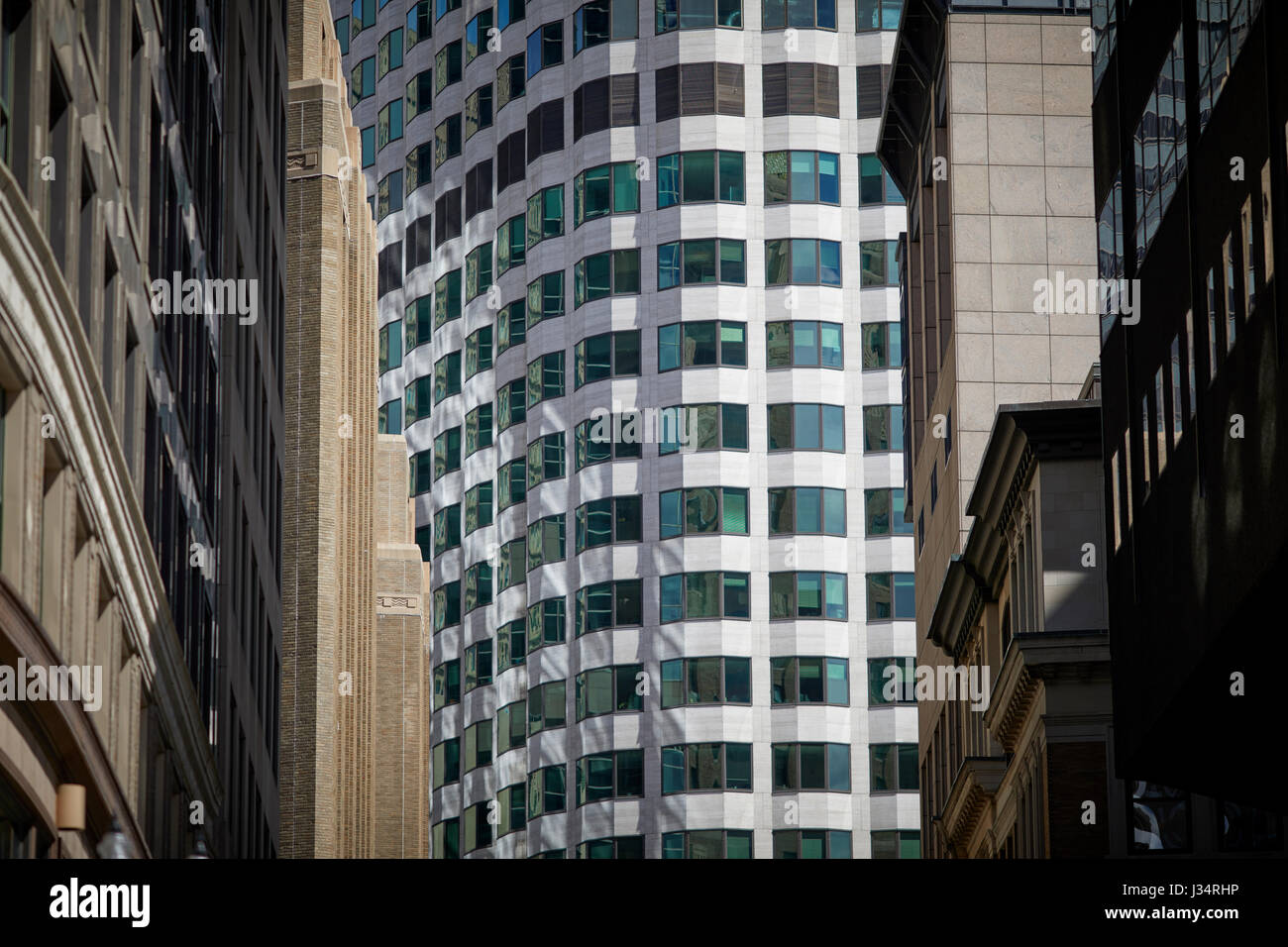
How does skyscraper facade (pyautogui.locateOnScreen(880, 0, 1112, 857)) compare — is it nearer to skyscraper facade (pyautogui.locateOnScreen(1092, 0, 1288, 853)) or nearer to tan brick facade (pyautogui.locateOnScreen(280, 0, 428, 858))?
skyscraper facade (pyautogui.locateOnScreen(1092, 0, 1288, 853))

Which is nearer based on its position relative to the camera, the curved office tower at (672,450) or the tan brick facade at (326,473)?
the tan brick facade at (326,473)

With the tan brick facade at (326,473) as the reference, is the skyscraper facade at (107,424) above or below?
below

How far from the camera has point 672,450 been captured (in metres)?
123

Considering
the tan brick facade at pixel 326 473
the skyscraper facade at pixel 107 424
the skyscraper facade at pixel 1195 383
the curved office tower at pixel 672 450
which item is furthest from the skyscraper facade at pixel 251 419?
the curved office tower at pixel 672 450

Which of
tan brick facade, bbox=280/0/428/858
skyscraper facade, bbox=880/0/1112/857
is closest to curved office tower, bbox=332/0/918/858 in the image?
tan brick facade, bbox=280/0/428/858

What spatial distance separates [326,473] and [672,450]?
28757 millimetres

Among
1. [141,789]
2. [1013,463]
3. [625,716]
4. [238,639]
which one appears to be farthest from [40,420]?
[625,716]

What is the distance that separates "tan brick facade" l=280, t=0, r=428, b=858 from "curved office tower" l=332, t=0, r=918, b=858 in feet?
37.8

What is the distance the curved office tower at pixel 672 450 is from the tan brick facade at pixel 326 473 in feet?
37.8

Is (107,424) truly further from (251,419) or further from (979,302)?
(979,302)

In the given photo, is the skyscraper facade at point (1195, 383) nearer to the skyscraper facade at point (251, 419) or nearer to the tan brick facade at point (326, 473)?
the skyscraper facade at point (251, 419)

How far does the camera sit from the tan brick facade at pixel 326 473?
3730 inches

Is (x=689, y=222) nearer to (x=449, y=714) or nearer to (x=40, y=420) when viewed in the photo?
(x=449, y=714)

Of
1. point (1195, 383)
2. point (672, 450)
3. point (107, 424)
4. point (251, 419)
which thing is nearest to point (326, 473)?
point (672, 450)
